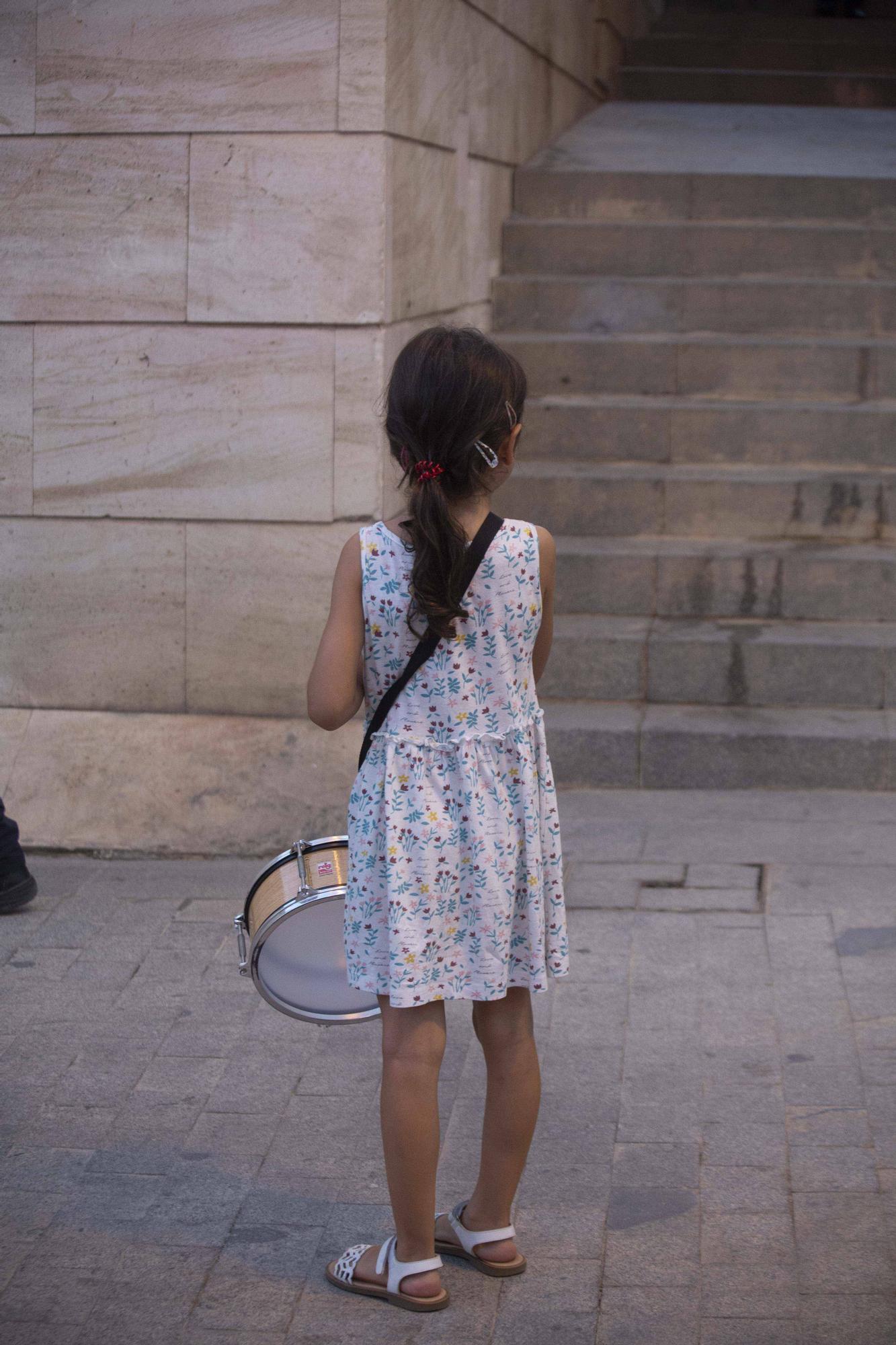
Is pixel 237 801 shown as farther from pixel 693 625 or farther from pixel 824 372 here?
pixel 824 372

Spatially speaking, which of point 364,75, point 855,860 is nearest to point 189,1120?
point 855,860

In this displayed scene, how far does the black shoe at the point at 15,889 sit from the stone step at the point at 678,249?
4.52 m

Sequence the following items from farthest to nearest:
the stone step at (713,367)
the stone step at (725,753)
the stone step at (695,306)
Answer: the stone step at (695,306) → the stone step at (713,367) → the stone step at (725,753)

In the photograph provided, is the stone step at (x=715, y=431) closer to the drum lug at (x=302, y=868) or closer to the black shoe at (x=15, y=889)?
the black shoe at (x=15, y=889)

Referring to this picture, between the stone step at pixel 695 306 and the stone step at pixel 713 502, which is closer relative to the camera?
the stone step at pixel 713 502

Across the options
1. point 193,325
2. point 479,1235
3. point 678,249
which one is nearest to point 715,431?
point 678,249

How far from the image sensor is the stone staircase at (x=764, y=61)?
1171cm

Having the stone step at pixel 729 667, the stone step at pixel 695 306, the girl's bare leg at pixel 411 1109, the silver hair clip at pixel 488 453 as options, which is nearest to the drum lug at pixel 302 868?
the girl's bare leg at pixel 411 1109

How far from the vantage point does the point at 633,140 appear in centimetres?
952

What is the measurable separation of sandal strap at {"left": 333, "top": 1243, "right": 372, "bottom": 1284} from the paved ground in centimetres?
3

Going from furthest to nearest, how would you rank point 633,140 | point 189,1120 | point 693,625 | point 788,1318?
point 633,140 < point 693,625 < point 189,1120 < point 788,1318

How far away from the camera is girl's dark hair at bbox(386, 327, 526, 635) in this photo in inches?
104

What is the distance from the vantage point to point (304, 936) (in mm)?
3016

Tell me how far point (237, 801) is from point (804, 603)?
102 inches
